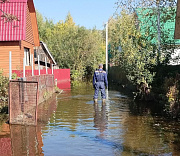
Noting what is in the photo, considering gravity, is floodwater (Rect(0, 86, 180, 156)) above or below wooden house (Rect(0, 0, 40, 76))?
below

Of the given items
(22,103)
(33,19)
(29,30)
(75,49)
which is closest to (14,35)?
(29,30)

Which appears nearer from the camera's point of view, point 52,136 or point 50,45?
point 52,136

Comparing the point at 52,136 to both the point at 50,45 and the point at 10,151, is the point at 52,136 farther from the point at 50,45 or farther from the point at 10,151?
the point at 50,45

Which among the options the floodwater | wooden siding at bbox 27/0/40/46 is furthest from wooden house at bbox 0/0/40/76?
the floodwater

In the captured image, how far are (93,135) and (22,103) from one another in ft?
7.96

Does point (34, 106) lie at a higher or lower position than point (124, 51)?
lower

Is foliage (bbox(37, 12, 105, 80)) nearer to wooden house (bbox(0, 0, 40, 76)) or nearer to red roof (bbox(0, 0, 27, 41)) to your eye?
wooden house (bbox(0, 0, 40, 76))

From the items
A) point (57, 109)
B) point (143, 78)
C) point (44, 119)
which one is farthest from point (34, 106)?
point (143, 78)

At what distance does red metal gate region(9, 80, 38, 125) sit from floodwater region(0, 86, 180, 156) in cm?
34

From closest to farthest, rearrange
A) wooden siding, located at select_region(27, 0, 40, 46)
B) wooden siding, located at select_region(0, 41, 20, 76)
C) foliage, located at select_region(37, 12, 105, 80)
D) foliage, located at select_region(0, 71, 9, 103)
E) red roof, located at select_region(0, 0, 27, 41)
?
foliage, located at select_region(0, 71, 9, 103)
red roof, located at select_region(0, 0, 27, 41)
wooden siding, located at select_region(0, 41, 20, 76)
wooden siding, located at select_region(27, 0, 40, 46)
foliage, located at select_region(37, 12, 105, 80)

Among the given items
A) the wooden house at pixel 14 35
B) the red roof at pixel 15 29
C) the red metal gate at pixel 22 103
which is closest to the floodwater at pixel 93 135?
the red metal gate at pixel 22 103

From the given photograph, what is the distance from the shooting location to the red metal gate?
9727mm

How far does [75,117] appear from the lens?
11.6 m

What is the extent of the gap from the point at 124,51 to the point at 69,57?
27.1 metres
